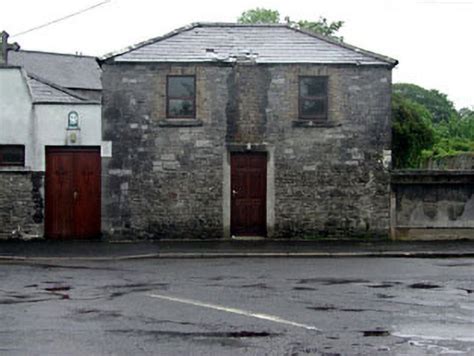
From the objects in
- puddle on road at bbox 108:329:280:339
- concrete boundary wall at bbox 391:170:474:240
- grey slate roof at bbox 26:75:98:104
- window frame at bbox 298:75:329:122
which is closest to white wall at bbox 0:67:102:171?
grey slate roof at bbox 26:75:98:104

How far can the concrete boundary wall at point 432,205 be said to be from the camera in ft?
85.1

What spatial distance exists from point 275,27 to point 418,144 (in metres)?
23.8

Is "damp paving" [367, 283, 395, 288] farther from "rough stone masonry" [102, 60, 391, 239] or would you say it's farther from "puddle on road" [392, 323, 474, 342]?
"rough stone masonry" [102, 60, 391, 239]

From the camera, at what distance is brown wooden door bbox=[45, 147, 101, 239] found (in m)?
26.6

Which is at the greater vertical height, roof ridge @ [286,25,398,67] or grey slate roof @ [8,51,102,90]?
grey slate roof @ [8,51,102,90]

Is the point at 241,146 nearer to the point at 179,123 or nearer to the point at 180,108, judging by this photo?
the point at 179,123

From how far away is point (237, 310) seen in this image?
39.7 ft

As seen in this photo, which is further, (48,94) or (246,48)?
(48,94)

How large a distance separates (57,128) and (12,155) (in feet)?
5.18

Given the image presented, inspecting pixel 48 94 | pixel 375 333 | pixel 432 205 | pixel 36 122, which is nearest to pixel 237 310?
pixel 375 333

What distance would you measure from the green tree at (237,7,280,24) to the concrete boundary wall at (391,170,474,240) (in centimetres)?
3878

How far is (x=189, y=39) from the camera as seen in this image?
26.8 metres

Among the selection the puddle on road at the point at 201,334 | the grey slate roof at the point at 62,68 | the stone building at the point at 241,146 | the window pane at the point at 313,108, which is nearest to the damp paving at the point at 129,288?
the puddle on road at the point at 201,334

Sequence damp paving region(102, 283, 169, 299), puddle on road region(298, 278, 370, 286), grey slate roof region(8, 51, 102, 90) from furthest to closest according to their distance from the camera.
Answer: grey slate roof region(8, 51, 102, 90)
puddle on road region(298, 278, 370, 286)
damp paving region(102, 283, 169, 299)
